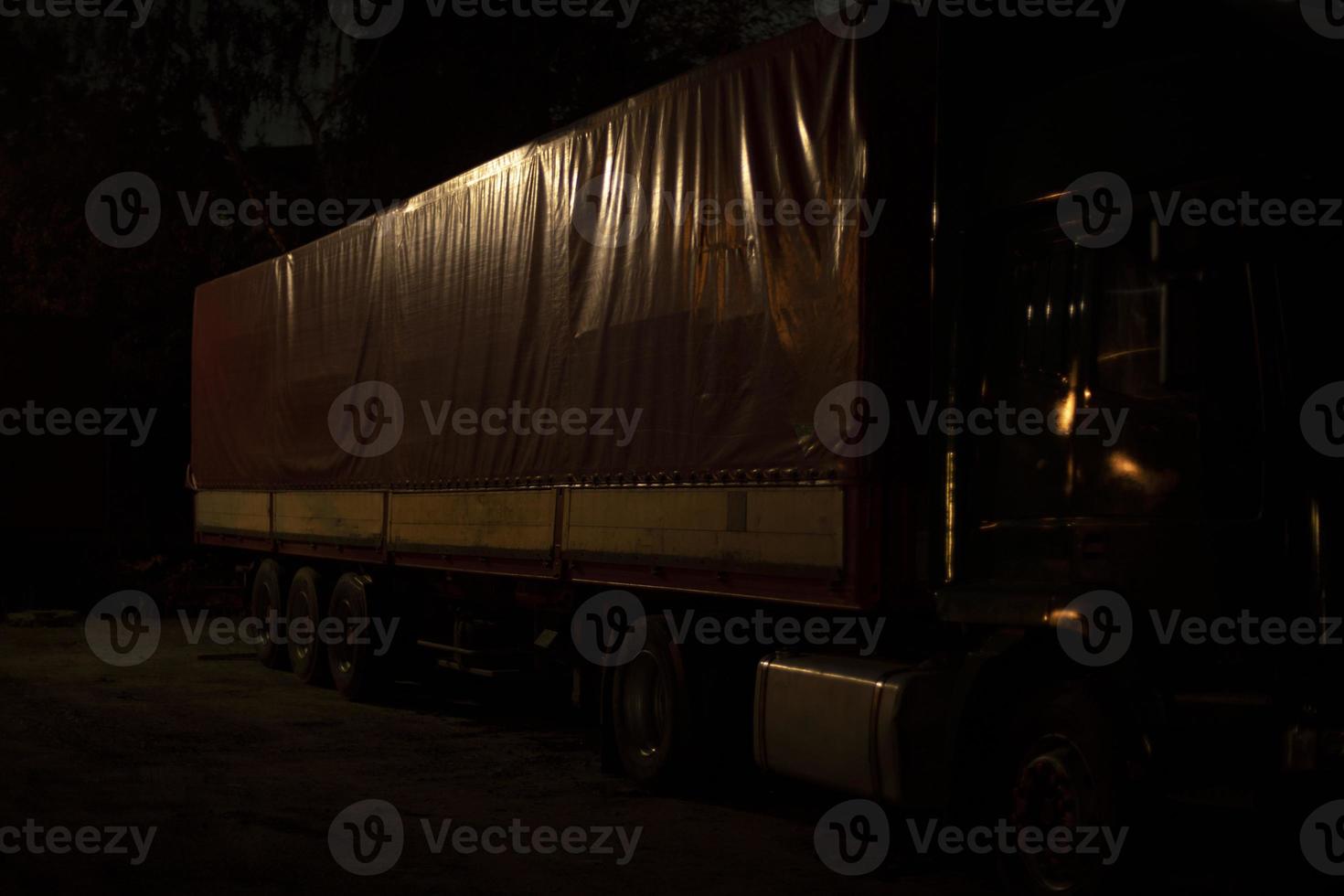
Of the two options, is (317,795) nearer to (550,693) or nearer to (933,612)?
(933,612)

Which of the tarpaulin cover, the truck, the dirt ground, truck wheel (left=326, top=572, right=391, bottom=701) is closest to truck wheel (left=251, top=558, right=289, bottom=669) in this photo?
the dirt ground

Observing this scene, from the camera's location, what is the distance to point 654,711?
372 inches

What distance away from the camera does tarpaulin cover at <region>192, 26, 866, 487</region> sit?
796 cm

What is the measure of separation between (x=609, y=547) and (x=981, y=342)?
319 cm

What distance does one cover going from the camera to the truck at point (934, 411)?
5.72m

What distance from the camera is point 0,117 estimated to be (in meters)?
36.7

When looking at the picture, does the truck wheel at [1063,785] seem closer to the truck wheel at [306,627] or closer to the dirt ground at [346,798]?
the dirt ground at [346,798]

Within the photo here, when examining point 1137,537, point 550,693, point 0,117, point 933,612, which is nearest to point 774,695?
point 933,612

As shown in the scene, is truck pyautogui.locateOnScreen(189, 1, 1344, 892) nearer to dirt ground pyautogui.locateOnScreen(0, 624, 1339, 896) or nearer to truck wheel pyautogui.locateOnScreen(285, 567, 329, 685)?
dirt ground pyautogui.locateOnScreen(0, 624, 1339, 896)

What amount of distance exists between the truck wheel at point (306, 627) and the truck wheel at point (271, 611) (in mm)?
494

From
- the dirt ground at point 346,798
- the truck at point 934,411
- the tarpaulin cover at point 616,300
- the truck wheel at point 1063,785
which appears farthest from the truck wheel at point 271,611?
the truck wheel at point 1063,785

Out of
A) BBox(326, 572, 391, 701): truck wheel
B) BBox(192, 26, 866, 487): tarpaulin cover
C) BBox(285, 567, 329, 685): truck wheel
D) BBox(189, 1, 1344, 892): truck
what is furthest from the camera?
BBox(285, 567, 329, 685): truck wheel

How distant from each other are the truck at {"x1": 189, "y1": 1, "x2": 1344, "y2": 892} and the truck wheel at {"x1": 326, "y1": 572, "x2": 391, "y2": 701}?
7.01 feet

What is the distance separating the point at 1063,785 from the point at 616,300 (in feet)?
14.4
